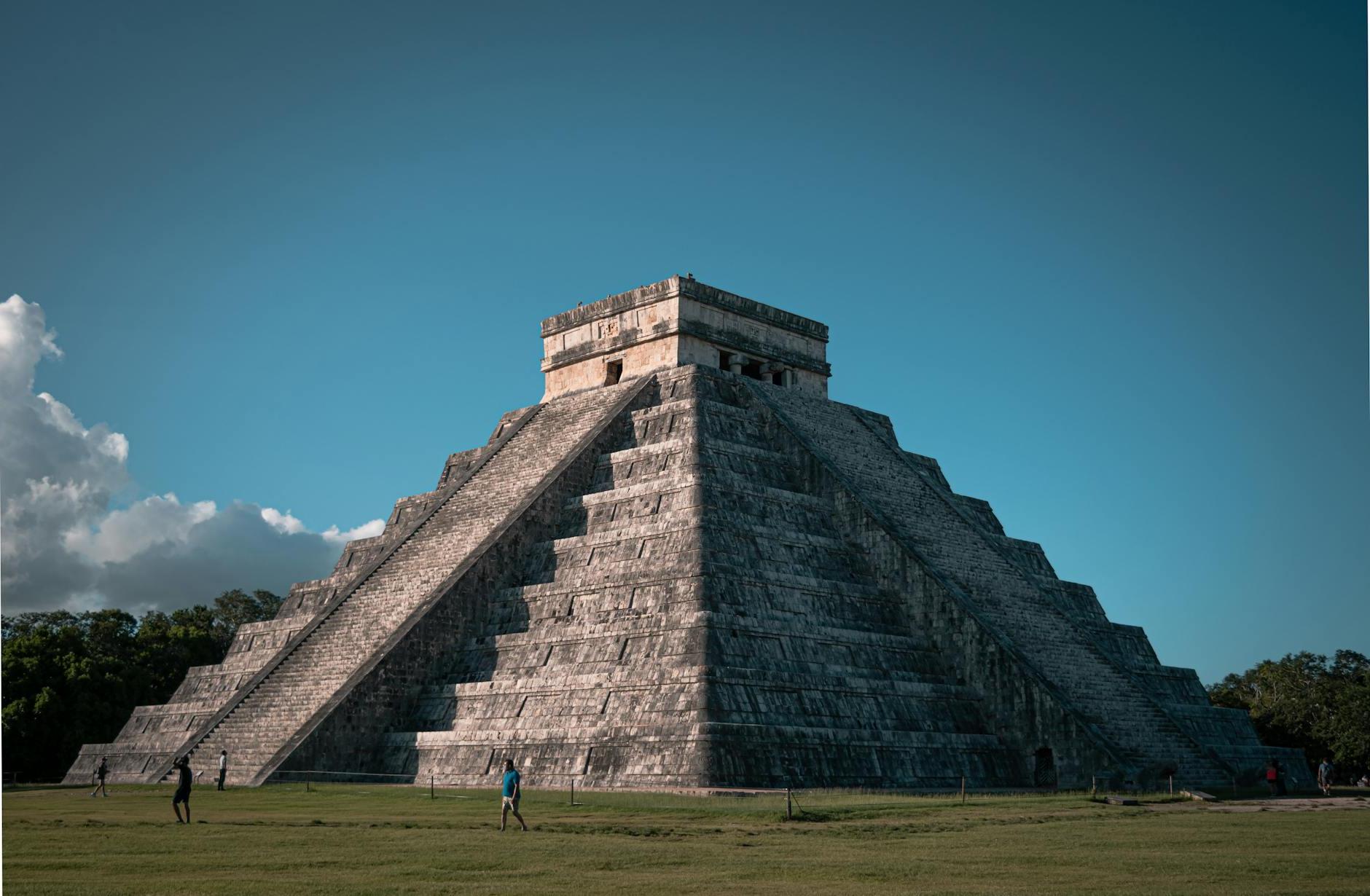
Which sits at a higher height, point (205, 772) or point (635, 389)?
point (635, 389)

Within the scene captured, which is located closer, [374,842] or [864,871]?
[864,871]

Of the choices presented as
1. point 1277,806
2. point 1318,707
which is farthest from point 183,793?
point 1318,707

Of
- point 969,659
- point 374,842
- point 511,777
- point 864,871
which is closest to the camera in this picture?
point 864,871

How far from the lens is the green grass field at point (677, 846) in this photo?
448 inches

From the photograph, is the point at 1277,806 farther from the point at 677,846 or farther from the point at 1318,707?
the point at 1318,707

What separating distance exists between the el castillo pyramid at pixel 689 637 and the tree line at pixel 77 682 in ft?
25.7

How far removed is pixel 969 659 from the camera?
2675 centimetres

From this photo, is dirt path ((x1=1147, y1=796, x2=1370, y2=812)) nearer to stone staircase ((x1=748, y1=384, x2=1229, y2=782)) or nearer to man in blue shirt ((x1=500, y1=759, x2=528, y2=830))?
stone staircase ((x1=748, y1=384, x2=1229, y2=782))

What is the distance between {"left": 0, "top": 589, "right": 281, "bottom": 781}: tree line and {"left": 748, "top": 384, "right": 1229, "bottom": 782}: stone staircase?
20632 millimetres

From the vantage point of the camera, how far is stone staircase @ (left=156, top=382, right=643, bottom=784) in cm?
2567

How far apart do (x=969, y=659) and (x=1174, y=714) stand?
264 inches

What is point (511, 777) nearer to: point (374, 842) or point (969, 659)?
point (374, 842)

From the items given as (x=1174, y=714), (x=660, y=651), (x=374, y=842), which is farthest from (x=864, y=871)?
(x=1174, y=714)

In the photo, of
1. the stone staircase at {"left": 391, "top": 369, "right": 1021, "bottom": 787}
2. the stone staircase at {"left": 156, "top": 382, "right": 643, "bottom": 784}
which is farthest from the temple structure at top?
the stone staircase at {"left": 391, "top": 369, "right": 1021, "bottom": 787}
